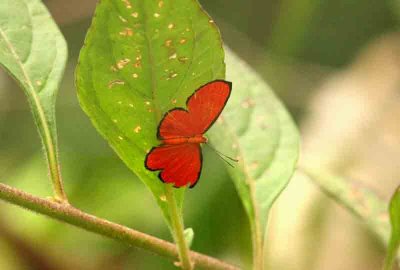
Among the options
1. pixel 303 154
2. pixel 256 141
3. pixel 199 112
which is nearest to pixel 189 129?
pixel 199 112

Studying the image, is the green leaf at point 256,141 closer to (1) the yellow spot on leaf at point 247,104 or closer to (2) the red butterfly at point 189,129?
(1) the yellow spot on leaf at point 247,104

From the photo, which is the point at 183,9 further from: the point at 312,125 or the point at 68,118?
the point at 68,118

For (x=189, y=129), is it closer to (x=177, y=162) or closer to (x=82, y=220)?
(x=177, y=162)

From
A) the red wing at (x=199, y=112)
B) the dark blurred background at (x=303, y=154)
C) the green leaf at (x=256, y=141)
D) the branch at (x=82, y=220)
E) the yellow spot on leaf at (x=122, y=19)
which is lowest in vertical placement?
the dark blurred background at (x=303, y=154)

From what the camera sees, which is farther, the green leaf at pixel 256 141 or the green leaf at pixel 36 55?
the green leaf at pixel 256 141

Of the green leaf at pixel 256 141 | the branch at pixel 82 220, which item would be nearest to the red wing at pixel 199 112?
the branch at pixel 82 220

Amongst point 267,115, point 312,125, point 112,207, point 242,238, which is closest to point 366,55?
point 312,125
